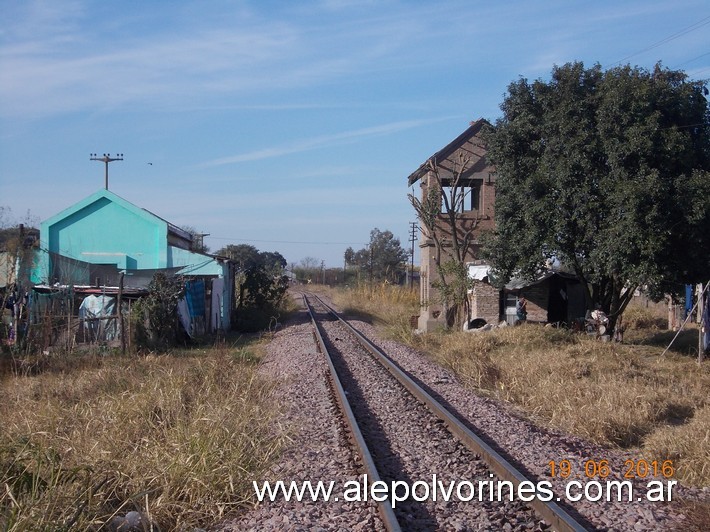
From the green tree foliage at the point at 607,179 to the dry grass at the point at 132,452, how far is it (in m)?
10.1

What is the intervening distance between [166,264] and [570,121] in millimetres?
16735

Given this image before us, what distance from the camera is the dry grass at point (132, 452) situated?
5.86 metres

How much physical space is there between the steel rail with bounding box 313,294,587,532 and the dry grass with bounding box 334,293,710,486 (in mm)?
1317

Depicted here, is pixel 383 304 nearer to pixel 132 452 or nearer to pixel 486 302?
pixel 486 302

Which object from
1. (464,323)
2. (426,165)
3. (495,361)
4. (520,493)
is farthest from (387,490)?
(426,165)

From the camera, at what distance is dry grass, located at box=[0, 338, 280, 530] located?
5859 mm

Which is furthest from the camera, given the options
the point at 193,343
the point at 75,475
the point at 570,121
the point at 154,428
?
the point at 193,343

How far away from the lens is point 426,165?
26.6 metres

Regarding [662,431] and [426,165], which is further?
[426,165]

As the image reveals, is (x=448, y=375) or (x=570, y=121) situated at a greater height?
(x=570, y=121)

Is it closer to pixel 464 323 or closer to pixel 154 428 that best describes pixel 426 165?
pixel 464 323

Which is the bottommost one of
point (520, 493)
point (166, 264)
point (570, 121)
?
point (520, 493)
